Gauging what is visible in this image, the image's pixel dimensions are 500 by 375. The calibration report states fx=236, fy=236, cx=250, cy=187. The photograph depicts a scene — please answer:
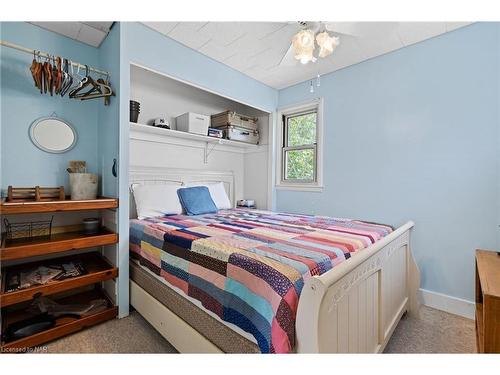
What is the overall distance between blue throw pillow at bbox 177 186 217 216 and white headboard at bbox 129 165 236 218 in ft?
1.11

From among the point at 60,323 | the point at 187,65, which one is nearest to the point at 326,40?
the point at 187,65

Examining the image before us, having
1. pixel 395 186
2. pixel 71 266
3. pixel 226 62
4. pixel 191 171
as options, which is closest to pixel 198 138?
pixel 191 171

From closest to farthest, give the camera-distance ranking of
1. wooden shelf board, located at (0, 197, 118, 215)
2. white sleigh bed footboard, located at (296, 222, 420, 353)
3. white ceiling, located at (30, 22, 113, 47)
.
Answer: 1. white sleigh bed footboard, located at (296, 222, 420, 353)
2. wooden shelf board, located at (0, 197, 118, 215)
3. white ceiling, located at (30, 22, 113, 47)

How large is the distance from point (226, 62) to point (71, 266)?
240 cm

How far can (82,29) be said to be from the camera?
6.37 ft

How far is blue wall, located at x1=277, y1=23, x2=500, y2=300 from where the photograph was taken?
1843 millimetres

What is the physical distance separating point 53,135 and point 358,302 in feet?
8.39

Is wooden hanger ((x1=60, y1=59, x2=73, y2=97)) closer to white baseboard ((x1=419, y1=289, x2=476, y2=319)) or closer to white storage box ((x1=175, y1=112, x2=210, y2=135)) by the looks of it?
white storage box ((x1=175, y1=112, x2=210, y2=135))

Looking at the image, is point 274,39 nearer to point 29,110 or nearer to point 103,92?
point 103,92

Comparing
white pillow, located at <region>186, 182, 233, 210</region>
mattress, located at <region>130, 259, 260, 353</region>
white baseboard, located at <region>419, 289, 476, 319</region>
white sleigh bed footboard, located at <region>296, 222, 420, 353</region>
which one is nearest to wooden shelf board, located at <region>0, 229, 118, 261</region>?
mattress, located at <region>130, 259, 260, 353</region>

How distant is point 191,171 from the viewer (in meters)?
2.96

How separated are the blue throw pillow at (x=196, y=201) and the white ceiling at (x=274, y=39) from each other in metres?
1.43
